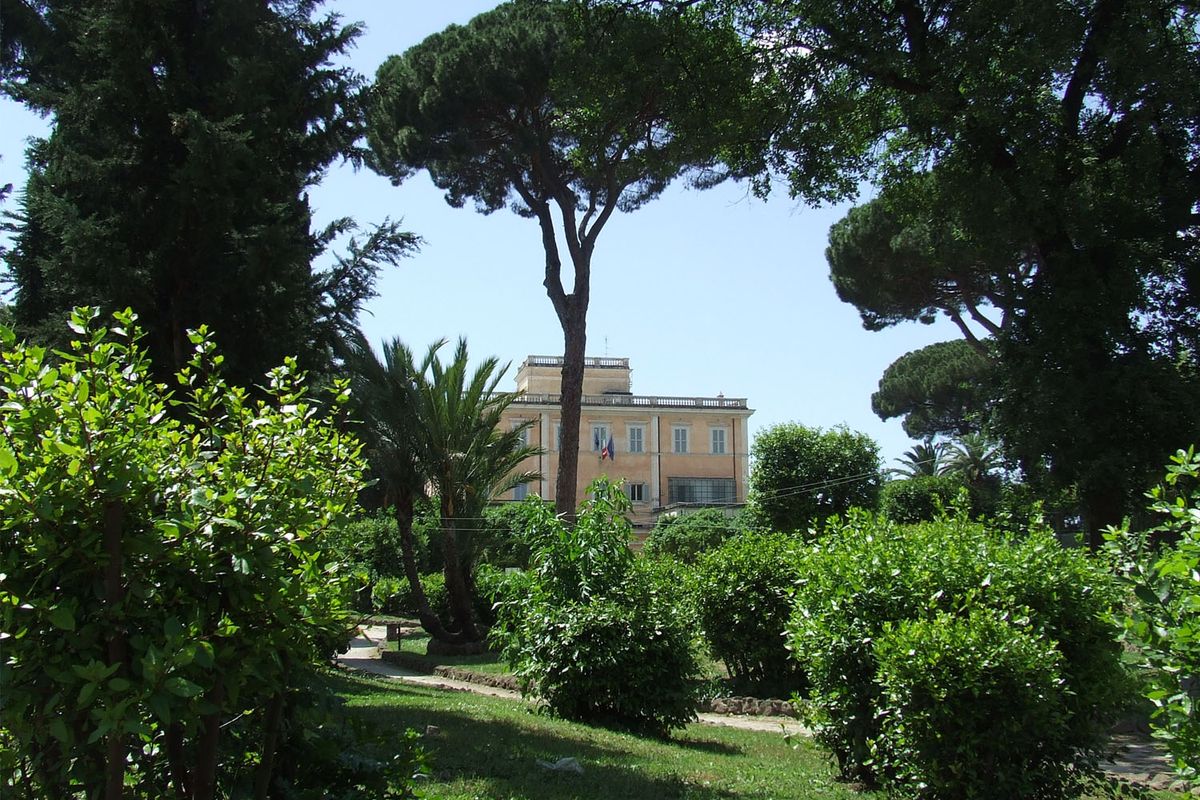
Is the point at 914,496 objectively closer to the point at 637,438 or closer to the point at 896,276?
the point at 896,276

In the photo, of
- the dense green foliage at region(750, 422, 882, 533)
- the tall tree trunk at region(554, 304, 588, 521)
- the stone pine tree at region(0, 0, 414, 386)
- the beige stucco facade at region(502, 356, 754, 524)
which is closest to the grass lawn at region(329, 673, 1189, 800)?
the stone pine tree at region(0, 0, 414, 386)

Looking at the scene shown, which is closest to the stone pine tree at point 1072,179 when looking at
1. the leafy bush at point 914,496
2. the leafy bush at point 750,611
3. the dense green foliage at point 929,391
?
the leafy bush at point 750,611

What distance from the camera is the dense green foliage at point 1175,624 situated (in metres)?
3.42

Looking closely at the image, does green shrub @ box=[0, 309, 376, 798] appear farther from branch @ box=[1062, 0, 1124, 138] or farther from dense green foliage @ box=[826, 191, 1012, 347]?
dense green foliage @ box=[826, 191, 1012, 347]

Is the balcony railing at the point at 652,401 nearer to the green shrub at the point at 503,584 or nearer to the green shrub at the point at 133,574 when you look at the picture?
the green shrub at the point at 503,584

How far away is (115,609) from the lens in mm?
2473

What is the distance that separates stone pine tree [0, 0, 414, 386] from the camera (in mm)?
8875

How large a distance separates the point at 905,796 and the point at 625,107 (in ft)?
45.3

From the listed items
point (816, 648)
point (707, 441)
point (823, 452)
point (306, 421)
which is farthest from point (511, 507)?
point (306, 421)

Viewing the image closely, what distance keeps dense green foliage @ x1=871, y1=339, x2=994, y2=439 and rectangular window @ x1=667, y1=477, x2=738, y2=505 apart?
12.1 metres

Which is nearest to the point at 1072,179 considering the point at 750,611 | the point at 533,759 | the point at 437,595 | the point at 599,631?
the point at 750,611

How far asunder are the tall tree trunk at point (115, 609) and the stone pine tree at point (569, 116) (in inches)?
574

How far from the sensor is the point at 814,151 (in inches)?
668

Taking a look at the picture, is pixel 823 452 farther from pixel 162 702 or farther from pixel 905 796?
pixel 162 702
